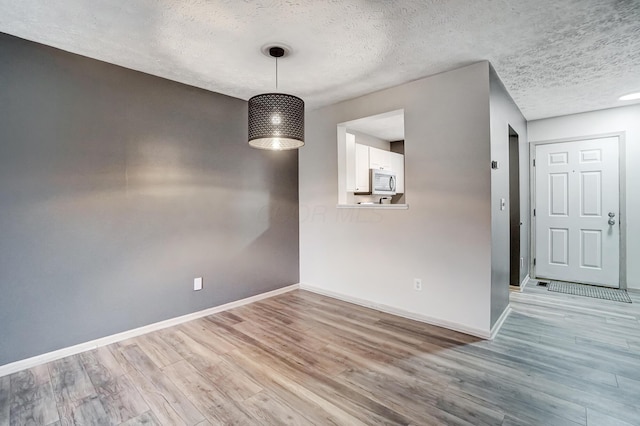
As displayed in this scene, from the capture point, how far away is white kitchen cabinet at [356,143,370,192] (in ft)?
14.4

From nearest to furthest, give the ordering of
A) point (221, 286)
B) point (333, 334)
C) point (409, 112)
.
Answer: point (333, 334) < point (409, 112) < point (221, 286)

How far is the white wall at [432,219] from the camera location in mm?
2676

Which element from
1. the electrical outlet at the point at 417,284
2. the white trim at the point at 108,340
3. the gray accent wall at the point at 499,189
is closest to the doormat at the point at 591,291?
the gray accent wall at the point at 499,189

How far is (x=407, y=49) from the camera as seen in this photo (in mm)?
2438

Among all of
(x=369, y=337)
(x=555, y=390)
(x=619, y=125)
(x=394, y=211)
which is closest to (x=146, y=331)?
(x=369, y=337)

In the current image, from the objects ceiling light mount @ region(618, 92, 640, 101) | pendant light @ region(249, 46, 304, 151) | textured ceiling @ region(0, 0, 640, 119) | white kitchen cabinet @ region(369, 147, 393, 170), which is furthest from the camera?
white kitchen cabinet @ region(369, 147, 393, 170)

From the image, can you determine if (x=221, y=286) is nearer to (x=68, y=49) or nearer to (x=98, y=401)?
(x=98, y=401)

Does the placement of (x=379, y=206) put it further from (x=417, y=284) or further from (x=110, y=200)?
(x=110, y=200)

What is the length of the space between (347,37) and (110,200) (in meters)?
2.40

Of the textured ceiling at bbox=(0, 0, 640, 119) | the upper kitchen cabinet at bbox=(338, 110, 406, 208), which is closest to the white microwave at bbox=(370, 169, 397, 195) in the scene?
the upper kitchen cabinet at bbox=(338, 110, 406, 208)

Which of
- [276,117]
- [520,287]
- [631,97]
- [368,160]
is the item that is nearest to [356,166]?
[368,160]

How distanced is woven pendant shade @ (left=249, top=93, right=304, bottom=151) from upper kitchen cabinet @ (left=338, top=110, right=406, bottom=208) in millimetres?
1509

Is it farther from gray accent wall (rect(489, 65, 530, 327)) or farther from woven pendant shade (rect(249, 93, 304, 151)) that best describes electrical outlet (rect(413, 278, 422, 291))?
woven pendant shade (rect(249, 93, 304, 151))

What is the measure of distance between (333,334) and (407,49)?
8.35 ft
